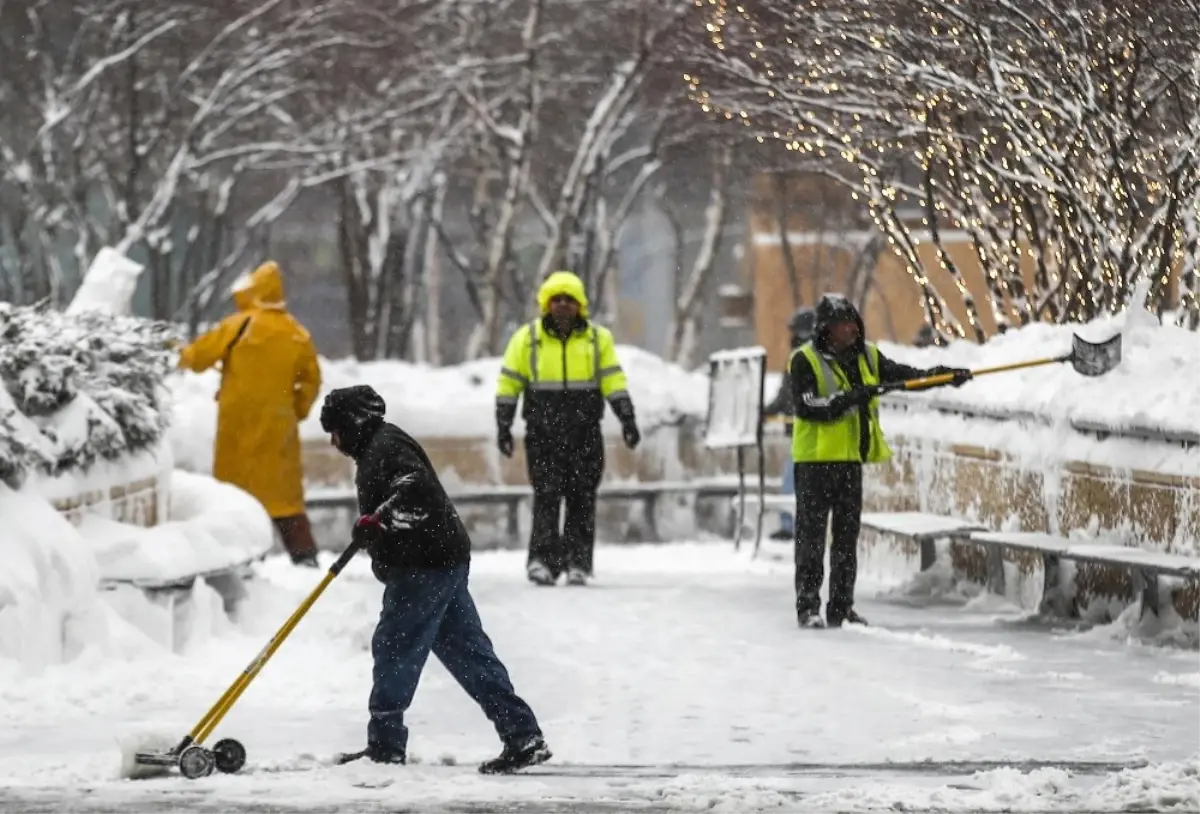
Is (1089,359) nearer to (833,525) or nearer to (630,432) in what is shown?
(833,525)

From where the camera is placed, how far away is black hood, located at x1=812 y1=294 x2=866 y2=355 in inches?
534

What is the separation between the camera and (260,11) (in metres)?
30.0

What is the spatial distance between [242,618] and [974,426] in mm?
4455

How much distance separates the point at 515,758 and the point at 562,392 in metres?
7.17

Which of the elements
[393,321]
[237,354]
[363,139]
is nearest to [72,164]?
[363,139]

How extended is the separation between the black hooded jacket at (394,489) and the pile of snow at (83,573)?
2.43m

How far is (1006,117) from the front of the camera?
51.2 ft

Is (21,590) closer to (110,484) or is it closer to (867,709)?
(110,484)

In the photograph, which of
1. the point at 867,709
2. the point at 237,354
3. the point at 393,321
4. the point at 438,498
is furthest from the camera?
the point at 393,321

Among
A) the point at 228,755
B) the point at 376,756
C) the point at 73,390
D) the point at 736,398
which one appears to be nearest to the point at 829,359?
the point at 73,390

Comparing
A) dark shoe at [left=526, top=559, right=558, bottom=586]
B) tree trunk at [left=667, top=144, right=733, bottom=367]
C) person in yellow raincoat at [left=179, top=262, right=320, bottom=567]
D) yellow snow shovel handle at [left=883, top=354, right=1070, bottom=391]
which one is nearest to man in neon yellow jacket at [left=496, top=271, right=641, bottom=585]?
dark shoe at [left=526, top=559, right=558, bottom=586]

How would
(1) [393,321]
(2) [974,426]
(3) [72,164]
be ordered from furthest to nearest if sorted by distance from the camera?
(1) [393,321] → (3) [72,164] → (2) [974,426]

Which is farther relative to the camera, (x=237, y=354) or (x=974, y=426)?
(x=237, y=354)

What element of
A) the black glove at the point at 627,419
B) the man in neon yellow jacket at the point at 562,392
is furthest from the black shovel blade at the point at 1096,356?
the man in neon yellow jacket at the point at 562,392
